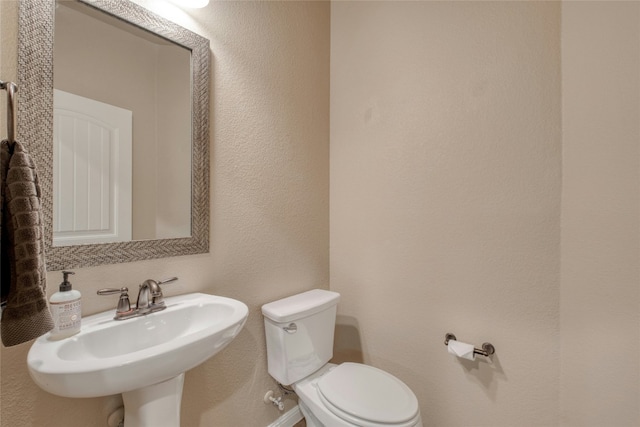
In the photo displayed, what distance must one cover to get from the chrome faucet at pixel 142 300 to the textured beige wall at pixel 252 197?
0.16 feet

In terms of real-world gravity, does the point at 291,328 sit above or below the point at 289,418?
above

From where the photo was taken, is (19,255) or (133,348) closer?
(19,255)

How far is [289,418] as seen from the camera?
162 cm

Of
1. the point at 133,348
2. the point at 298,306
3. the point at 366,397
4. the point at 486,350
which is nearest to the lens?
the point at 133,348

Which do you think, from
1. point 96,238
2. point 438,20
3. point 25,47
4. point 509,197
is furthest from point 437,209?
point 25,47

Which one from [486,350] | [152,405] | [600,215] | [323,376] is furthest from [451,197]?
[152,405]

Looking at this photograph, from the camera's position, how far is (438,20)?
4.87 feet

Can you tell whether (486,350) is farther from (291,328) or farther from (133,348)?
(133,348)

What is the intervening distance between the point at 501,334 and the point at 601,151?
2.79 feet

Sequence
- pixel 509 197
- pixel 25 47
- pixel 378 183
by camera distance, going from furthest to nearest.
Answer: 1. pixel 378 183
2. pixel 509 197
3. pixel 25 47

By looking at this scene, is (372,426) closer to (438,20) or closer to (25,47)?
(25,47)

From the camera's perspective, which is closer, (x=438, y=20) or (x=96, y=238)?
(x=96, y=238)

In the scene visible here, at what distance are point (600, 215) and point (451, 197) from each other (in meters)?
0.54

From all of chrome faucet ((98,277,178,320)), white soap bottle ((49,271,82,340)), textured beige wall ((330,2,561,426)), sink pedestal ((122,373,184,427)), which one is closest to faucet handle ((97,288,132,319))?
chrome faucet ((98,277,178,320))
